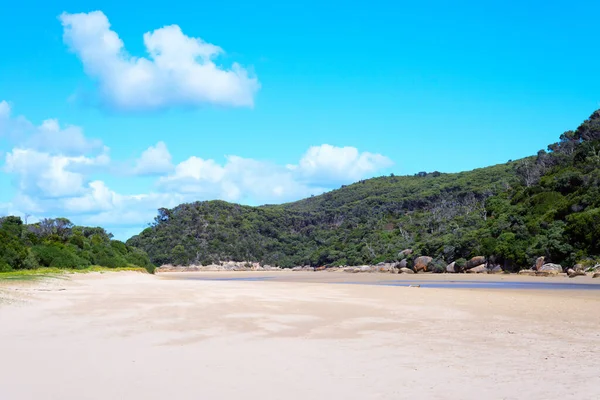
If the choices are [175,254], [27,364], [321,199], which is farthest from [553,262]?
[321,199]

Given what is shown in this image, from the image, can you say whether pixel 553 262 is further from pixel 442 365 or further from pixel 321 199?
pixel 321 199

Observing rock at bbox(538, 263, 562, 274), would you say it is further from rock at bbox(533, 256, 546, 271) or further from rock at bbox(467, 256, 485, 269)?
rock at bbox(467, 256, 485, 269)

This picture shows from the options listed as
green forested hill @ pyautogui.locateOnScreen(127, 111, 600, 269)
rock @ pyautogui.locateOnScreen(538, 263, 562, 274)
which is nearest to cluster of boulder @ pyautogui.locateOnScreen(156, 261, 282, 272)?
green forested hill @ pyautogui.locateOnScreen(127, 111, 600, 269)

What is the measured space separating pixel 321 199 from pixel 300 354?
595 feet

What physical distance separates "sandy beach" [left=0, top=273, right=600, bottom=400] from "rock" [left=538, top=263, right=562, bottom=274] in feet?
112

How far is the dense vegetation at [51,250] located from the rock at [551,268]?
4295 cm

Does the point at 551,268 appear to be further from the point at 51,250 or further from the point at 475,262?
the point at 51,250

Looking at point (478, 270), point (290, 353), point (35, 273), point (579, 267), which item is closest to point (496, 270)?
point (478, 270)

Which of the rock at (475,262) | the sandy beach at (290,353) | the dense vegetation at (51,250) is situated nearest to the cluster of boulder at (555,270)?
the rock at (475,262)

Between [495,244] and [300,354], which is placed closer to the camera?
[300,354]

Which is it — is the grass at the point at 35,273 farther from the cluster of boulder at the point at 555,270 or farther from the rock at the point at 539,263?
the rock at the point at 539,263

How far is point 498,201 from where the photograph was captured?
84812 mm

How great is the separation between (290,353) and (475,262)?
57124 mm

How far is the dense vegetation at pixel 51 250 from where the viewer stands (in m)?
36.2
